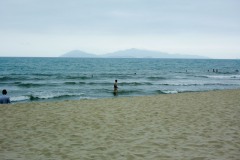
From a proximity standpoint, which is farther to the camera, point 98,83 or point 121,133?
point 98,83

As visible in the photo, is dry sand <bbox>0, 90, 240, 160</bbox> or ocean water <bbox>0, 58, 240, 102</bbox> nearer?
dry sand <bbox>0, 90, 240, 160</bbox>

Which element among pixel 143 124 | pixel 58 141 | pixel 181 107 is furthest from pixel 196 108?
pixel 58 141

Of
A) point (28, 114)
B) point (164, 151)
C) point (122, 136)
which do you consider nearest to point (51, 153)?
point (122, 136)

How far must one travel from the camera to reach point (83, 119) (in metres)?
10.4

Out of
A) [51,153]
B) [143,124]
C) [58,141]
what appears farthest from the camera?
[143,124]

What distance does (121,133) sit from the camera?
27.0ft

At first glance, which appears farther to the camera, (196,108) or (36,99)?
(36,99)

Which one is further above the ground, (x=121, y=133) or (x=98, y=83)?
(x=121, y=133)

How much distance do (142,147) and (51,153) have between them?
234 cm

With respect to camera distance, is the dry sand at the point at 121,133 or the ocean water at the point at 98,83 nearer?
the dry sand at the point at 121,133

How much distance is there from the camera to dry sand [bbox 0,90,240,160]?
20.9 feet

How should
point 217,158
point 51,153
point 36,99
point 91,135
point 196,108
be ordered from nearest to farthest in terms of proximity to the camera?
point 217,158 → point 51,153 → point 91,135 → point 196,108 → point 36,99

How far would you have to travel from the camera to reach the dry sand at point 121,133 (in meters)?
6.37

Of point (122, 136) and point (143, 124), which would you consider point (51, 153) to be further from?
point (143, 124)
